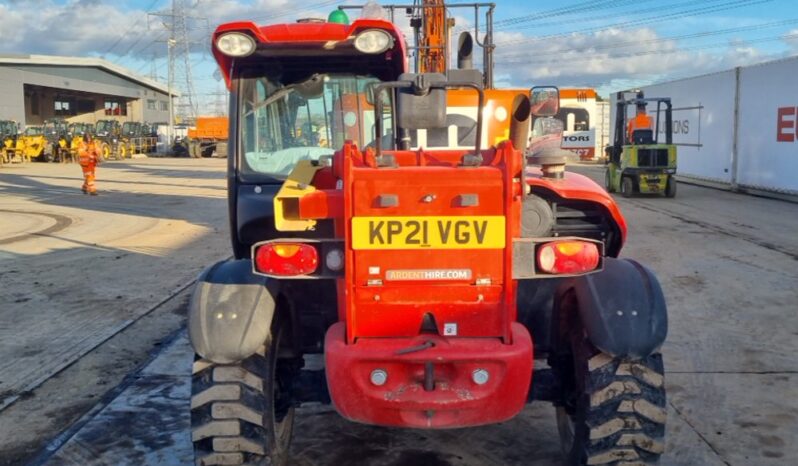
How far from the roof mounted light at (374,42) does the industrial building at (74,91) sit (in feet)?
163

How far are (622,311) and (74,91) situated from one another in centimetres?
6277

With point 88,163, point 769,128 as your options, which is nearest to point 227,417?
point 88,163

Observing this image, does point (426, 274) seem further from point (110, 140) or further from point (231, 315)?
point (110, 140)

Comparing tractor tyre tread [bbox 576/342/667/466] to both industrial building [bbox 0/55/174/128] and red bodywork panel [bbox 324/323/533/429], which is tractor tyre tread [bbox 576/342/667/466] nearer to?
red bodywork panel [bbox 324/323/533/429]

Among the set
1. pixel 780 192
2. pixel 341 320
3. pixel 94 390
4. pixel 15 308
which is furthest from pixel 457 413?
pixel 780 192

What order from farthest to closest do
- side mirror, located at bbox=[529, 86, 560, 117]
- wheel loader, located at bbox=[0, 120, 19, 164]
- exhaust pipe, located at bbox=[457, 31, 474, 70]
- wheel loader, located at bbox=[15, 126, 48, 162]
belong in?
wheel loader, located at bbox=[15, 126, 48, 162], wheel loader, located at bbox=[0, 120, 19, 164], side mirror, located at bbox=[529, 86, 560, 117], exhaust pipe, located at bbox=[457, 31, 474, 70]

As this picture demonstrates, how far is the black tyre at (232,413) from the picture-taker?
10.9 feet

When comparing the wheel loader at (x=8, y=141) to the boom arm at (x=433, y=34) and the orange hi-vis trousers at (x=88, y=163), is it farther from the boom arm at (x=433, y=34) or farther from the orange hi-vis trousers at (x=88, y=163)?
the boom arm at (x=433, y=34)

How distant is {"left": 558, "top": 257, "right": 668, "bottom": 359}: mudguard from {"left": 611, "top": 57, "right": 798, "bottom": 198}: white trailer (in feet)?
52.7

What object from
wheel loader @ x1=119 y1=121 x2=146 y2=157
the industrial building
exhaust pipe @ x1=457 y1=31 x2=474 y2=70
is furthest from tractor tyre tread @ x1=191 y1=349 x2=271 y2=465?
the industrial building

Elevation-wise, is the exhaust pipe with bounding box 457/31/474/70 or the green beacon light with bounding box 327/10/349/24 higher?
the green beacon light with bounding box 327/10/349/24

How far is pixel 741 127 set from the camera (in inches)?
790

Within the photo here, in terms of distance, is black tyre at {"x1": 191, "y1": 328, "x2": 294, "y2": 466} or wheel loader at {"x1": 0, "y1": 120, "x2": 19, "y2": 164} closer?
black tyre at {"x1": 191, "y1": 328, "x2": 294, "y2": 466}

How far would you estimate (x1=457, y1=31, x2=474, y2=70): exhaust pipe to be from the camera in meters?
4.80
